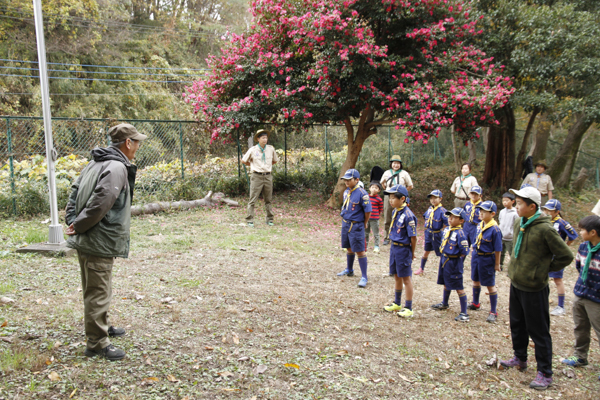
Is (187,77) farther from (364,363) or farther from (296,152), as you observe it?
(364,363)

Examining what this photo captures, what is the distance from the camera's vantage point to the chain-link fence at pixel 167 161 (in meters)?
9.55

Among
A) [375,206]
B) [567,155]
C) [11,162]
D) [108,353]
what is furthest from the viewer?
[567,155]

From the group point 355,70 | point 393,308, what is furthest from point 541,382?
point 355,70

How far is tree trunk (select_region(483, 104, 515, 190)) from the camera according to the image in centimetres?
1380

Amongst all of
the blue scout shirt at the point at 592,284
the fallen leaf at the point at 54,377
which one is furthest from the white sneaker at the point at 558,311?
the fallen leaf at the point at 54,377

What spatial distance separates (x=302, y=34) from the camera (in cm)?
1068

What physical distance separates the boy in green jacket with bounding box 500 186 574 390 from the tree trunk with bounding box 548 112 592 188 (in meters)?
13.5

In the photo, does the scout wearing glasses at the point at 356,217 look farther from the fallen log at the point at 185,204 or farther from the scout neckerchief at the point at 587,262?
the fallen log at the point at 185,204

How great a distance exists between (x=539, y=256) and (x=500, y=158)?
1128cm

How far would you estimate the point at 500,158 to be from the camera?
14242mm

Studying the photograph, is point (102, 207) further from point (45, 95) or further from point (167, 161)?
point (167, 161)

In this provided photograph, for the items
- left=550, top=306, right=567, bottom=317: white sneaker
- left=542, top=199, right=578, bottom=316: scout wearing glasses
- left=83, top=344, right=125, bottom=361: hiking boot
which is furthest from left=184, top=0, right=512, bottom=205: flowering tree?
left=83, top=344, right=125, bottom=361: hiking boot

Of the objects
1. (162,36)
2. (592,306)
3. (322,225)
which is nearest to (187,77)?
(162,36)

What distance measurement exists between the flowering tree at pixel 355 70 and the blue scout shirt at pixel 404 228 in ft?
→ 17.2
